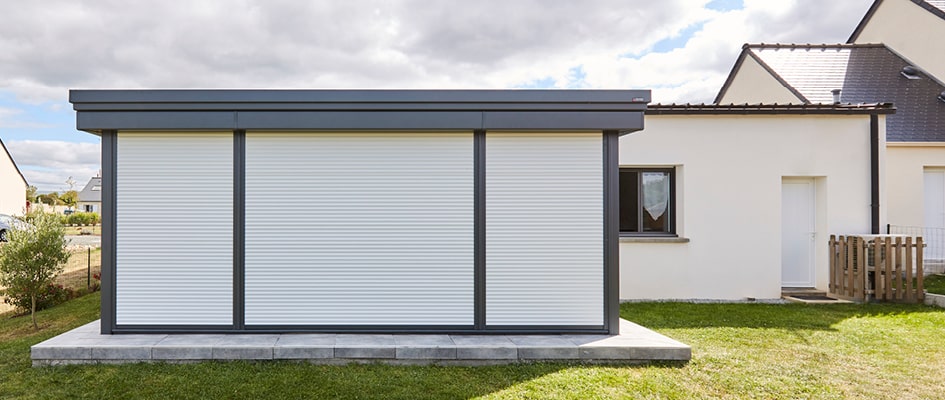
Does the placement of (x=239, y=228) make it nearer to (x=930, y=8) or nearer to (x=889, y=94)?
(x=889, y=94)

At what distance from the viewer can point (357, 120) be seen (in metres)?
4.84

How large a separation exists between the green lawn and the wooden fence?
236 centimetres

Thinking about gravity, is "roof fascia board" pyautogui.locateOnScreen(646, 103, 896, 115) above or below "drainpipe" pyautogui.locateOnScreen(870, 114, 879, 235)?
above

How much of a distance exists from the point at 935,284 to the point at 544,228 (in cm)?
844

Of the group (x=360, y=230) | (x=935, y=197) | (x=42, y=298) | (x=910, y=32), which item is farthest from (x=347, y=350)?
(x=910, y=32)

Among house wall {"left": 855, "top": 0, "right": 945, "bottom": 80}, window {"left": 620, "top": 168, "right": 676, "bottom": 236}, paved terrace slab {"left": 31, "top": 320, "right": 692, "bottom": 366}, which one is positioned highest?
house wall {"left": 855, "top": 0, "right": 945, "bottom": 80}

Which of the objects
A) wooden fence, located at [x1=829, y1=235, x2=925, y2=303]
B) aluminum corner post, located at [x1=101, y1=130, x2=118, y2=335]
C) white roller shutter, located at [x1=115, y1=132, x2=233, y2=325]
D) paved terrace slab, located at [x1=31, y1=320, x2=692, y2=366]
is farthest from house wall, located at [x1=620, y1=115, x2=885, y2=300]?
aluminum corner post, located at [x1=101, y1=130, x2=118, y2=335]

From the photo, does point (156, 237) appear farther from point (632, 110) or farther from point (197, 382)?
point (632, 110)

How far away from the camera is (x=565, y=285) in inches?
199

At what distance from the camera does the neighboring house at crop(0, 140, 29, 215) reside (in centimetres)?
3061

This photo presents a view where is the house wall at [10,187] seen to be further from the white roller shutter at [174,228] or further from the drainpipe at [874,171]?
the drainpipe at [874,171]

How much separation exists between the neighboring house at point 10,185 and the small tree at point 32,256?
3090cm

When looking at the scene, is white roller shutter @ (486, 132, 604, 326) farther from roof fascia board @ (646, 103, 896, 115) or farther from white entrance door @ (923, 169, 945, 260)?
white entrance door @ (923, 169, 945, 260)

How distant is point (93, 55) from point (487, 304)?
1080 cm
